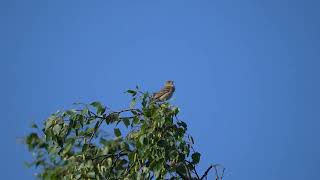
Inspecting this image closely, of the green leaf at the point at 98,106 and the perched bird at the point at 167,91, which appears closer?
the green leaf at the point at 98,106

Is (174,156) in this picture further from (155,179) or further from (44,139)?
(44,139)

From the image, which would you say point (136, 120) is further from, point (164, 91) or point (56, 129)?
point (164, 91)

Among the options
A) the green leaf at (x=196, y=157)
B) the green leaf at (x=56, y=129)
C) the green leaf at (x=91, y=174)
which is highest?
the green leaf at (x=196, y=157)

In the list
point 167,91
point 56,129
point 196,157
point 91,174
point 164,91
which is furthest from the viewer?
point 167,91

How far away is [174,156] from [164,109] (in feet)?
2.47

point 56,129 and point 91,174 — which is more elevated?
point 56,129

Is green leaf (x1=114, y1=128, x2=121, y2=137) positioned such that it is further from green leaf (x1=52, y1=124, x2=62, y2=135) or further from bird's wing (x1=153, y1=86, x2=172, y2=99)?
bird's wing (x1=153, y1=86, x2=172, y2=99)

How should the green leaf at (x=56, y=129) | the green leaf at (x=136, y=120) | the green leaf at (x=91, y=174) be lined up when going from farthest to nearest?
the green leaf at (x=136, y=120) → the green leaf at (x=56, y=129) → the green leaf at (x=91, y=174)

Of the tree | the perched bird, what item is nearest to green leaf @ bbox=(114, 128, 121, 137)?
the tree

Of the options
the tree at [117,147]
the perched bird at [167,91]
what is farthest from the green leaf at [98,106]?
the perched bird at [167,91]

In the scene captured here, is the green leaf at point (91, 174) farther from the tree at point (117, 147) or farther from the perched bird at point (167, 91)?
the perched bird at point (167, 91)

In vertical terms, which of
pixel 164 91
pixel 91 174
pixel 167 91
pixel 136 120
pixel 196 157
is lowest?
pixel 91 174

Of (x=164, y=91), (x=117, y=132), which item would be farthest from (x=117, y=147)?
(x=164, y=91)

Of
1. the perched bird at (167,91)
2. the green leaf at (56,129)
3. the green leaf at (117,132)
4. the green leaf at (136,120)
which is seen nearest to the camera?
the green leaf at (117,132)
